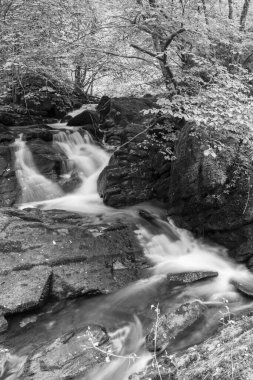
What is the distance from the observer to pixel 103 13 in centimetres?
820

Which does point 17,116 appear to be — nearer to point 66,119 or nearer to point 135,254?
point 66,119

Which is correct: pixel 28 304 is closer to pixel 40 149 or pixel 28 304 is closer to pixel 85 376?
pixel 85 376

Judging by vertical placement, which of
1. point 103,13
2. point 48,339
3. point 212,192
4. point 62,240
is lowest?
point 48,339

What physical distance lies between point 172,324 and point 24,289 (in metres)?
2.60

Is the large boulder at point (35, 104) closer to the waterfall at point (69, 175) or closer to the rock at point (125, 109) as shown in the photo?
the rock at point (125, 109)

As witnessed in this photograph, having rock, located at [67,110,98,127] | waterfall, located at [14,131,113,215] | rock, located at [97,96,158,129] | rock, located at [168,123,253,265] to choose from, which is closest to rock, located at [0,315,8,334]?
waterfall, located at [14,131,113,215]

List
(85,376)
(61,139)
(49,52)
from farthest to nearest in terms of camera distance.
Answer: (61,139)
(49,52)
(85,376)

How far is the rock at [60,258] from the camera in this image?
5535mm

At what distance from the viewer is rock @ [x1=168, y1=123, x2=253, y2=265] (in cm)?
653

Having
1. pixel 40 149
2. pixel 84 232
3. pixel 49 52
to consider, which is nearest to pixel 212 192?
pixel 84 232

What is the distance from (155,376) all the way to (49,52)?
7.01 m

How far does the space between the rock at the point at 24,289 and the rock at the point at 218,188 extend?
365cm

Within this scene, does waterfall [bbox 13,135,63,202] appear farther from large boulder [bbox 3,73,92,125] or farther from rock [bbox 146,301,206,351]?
rock [bbox 146,301,206,351]

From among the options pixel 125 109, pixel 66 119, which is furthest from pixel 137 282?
pixel 66 119
